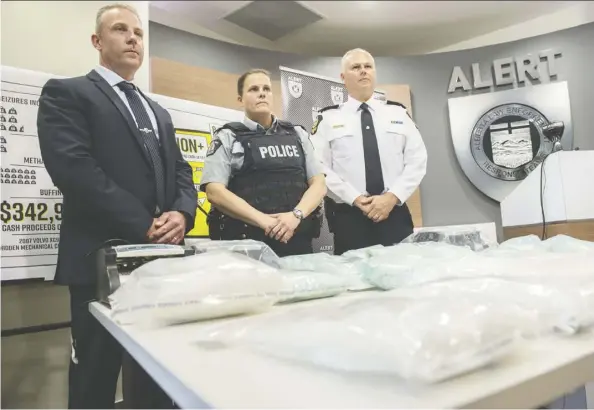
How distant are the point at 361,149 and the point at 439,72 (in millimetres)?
2709

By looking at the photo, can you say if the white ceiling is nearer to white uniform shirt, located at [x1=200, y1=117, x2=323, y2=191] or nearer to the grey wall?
the grey wall

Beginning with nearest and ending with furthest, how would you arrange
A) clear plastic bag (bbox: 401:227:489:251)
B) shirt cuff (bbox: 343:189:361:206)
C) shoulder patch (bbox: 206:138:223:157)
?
clear plastic bag (bbox: 401:227:489:251) < shoulder patch (bbox: 206:138:223:157) < shirt cuff (bbox: 343:189:361:206)

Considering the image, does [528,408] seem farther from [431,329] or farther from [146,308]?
[146,308]

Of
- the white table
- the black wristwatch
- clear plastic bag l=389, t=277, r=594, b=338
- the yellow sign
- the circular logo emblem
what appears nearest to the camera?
the white table

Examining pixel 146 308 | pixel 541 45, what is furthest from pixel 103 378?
pixel 541 45

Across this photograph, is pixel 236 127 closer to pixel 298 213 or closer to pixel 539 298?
pixel 298 213

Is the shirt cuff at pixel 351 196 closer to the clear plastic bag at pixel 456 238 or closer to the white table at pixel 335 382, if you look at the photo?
the clear plastic bag at pixel 456 238

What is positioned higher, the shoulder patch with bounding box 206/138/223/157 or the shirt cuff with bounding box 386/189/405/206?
the shoulder patch with bounding box 206/138/223/157

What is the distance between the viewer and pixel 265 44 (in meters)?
4.17

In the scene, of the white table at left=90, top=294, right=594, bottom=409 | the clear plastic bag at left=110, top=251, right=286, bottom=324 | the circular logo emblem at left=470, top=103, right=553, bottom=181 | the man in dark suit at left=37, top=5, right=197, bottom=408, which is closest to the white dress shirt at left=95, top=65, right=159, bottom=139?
the man in dark suit at left=37, top=5, right=197, bottom=408

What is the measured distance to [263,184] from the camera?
152 cm

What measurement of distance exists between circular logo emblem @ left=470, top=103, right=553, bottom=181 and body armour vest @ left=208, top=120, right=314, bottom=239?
2810mm

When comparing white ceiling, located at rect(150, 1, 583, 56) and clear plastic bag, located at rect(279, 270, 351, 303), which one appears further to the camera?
white ceiling, located at rect(150, 1, 583, 56)

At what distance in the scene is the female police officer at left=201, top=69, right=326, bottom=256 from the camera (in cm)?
147
